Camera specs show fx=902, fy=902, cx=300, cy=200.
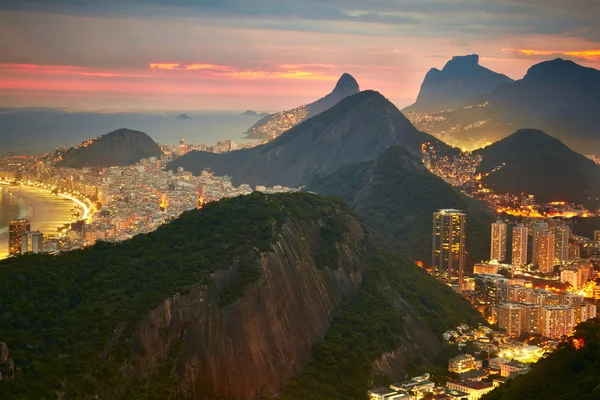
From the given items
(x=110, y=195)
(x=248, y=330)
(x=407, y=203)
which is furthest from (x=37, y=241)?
(x=407, y=203)

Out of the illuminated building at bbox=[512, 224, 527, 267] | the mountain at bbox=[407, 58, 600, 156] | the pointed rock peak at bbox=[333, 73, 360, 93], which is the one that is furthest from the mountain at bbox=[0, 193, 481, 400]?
the pointed rock peak at bbox=[333, 73, 360, 93]

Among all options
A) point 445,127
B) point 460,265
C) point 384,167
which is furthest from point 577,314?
point 445,127

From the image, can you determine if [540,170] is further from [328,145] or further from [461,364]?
[461,364]

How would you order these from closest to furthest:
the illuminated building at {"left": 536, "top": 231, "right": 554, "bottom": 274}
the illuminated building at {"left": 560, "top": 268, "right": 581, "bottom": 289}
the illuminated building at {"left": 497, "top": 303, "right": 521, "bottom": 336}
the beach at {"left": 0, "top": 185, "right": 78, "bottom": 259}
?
1. the illuminated building at {"left": 497, "top": 303, "right": 521, "bottom": 336}
2. the beach at {"left": 0, "top": 185, "right": 78, "bottom": 259}
3. the illuminated building at {"left": 560, "top": 268, "right": 581, "bottom": 289}
4. the illuminated building at {"left": 536, "top": 231, "right": 554, "bottom": 274}

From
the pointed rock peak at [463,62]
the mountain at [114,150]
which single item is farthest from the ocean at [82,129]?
the pointed rock peak at [463,62]

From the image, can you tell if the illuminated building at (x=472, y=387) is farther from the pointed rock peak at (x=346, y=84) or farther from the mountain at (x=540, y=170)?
the pointed rock peak at (x=346, y=84)

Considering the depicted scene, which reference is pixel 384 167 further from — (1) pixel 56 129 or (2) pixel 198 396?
(2) pixel 198 396

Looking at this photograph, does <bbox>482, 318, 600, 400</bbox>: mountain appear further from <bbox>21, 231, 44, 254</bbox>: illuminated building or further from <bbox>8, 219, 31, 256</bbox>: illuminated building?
<bbox>8, 219, 31, 256</bbox>: illuminated building
